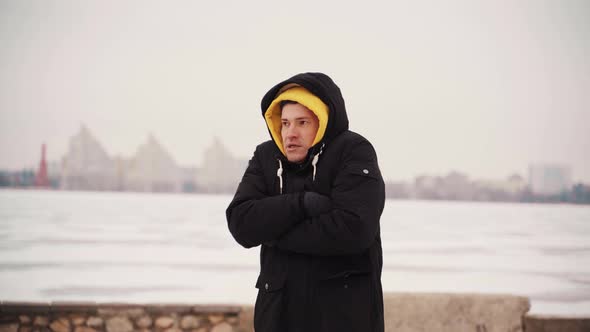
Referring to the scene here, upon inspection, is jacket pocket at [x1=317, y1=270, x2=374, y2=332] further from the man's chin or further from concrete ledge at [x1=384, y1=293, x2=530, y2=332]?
concrete ledge at [x1=384, y1=293, x2=530, y2=332]

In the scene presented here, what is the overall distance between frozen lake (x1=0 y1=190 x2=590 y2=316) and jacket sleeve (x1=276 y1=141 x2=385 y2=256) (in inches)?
117

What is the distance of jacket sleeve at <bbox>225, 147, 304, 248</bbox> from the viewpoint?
4.30 feet

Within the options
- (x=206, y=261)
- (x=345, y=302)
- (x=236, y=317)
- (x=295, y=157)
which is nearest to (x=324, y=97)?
(x=295, y=157)

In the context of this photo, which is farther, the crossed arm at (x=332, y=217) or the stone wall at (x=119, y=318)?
the stone wall at (x=119, y=318)

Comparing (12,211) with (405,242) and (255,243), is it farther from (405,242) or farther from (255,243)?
(255,243)

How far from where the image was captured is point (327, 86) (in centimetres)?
136

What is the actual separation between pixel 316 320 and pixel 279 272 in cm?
16

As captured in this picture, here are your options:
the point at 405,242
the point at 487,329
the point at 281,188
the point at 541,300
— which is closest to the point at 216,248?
the point at 405,242

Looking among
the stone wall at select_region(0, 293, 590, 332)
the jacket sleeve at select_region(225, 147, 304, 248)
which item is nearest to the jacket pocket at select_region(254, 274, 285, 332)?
the jacket sleeve at select_region(225, 147, 304, 248)

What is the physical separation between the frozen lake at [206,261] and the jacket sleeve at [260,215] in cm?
282

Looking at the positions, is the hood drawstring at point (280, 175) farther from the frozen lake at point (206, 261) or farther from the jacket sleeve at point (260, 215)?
the frozen lake at point (206, 261)

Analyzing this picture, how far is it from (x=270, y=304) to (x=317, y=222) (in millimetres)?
248

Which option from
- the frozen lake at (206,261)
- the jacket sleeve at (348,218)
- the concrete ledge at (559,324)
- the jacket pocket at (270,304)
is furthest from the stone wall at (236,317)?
the frozen lake at (206,261)

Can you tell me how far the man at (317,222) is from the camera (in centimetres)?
128
